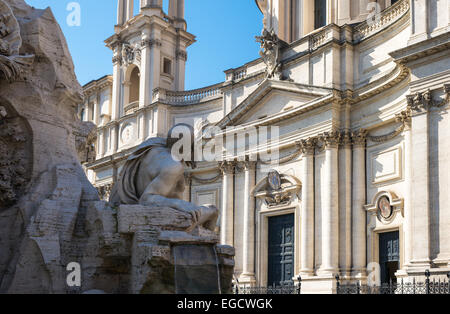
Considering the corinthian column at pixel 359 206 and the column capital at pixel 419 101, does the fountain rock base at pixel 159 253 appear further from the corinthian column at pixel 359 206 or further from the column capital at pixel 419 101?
the corinthian column at pixel 359 206

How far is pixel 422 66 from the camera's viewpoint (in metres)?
16.7

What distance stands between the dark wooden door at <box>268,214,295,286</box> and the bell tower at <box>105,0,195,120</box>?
10870mm

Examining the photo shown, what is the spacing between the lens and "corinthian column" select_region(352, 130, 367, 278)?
19875mm

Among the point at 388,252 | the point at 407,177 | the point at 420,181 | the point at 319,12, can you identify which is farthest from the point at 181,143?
the point at 319,12

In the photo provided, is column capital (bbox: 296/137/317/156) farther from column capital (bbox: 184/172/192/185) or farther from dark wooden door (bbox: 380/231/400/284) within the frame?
column capital (bbox: 184/172/192/185)

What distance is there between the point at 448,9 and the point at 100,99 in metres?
25.4

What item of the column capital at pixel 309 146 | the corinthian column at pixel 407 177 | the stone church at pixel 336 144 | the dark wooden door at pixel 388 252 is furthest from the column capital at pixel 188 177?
the corinthian column at pixel 407 177

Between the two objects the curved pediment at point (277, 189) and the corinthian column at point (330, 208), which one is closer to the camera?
the corinthian column at point (330, 208)

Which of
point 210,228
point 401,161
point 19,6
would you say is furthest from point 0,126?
point 401,161

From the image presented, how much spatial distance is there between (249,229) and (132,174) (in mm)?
17083

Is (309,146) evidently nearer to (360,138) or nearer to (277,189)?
(360,138)

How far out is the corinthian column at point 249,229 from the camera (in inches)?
939

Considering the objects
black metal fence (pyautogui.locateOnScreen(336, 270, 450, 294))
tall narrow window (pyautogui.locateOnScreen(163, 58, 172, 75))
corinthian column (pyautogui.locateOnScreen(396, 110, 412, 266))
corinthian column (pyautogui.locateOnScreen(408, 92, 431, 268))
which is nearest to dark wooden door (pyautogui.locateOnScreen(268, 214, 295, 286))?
corinthian column (pyautogui.locateOnScreen(396, 110, 412, 266))

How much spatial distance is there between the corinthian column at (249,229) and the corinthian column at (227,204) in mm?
992
